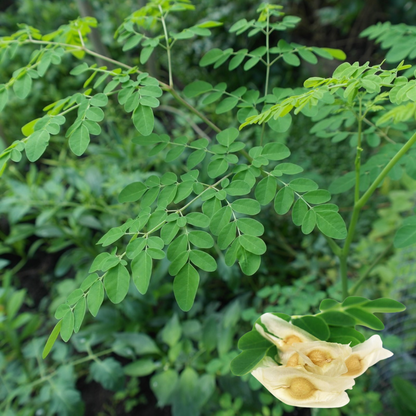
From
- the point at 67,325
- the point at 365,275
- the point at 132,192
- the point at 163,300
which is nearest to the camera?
the point at 67,325

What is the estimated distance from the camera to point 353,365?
0.53m

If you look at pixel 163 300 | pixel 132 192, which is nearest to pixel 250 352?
pixel 132 192

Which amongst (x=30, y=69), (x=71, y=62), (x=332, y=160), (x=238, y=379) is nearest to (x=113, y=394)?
(x=238, y=379)

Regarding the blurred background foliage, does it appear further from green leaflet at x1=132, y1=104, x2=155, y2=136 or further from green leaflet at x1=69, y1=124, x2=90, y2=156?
green leaflet at x1=69, y1=124, x2=90, y2=156

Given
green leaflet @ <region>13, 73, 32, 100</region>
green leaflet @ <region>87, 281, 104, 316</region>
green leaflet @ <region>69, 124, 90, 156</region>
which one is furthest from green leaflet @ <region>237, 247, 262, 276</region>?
green leaflet @ <region>13, 73, 32, 100</region>

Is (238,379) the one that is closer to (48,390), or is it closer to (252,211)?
(48,390)

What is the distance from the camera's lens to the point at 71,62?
3748 millimetres

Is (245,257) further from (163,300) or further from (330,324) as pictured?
(163,300)

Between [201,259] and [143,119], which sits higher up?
[143,119]

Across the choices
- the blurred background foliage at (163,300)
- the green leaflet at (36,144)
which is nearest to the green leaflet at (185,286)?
the green leaflet at (36,144)

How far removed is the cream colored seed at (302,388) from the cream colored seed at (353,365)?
0.06 metres

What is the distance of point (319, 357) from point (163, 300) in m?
1.54

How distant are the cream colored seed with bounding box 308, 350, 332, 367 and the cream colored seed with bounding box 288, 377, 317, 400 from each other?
3cm

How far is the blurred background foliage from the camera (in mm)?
1384
